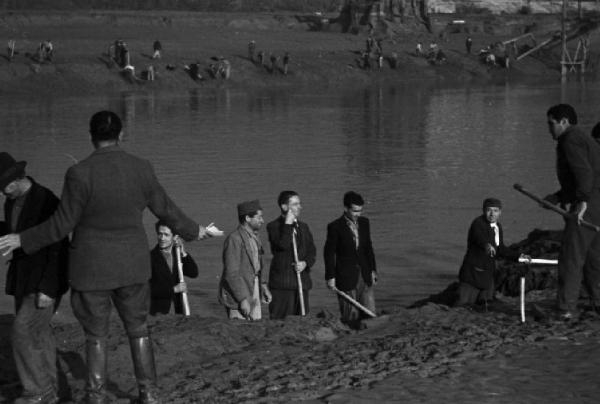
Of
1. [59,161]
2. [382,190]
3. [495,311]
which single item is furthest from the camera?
[59,161]

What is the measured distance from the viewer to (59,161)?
92.7 ft

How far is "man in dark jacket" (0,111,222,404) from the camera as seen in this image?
7.38 m

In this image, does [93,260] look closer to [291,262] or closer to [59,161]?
[291,262]

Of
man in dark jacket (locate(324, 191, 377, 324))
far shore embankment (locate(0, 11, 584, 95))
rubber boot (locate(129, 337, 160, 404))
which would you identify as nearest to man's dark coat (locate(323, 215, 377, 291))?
man in dark jacket (locate(324, 191, 377, 324))

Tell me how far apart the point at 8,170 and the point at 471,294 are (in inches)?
197

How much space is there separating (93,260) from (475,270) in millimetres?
4748

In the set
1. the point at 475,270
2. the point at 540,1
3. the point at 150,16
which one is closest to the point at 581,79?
the point at 150,16

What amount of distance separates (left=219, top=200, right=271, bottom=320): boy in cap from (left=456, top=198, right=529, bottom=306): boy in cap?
1.87 meters

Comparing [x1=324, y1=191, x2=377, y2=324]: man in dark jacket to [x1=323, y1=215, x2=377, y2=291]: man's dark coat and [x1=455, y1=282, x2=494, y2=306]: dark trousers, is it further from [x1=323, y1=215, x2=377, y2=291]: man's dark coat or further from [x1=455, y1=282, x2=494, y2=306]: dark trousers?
[x1=455, y1=282, x2=494, y2=306]: dark trousers

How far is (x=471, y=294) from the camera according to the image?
11.4m

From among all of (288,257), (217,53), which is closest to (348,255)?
(288,257)

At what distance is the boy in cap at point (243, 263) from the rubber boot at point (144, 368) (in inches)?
111

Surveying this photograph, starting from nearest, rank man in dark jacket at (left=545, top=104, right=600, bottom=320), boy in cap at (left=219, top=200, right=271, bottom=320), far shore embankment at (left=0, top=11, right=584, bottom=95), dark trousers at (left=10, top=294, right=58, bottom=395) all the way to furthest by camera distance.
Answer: dark trousers at (left=10, top=294, right=58, bottom=395) < man in dark jacket at (left=545, top=104, right=600, bottom=320) < boy in cap at (left=219, top=200, right=271, bottom=320) < far shore embankment at (left=0, top=11, right=584, bottom=95)

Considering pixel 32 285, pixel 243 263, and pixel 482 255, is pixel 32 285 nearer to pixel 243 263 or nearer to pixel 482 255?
pixel 243 263
